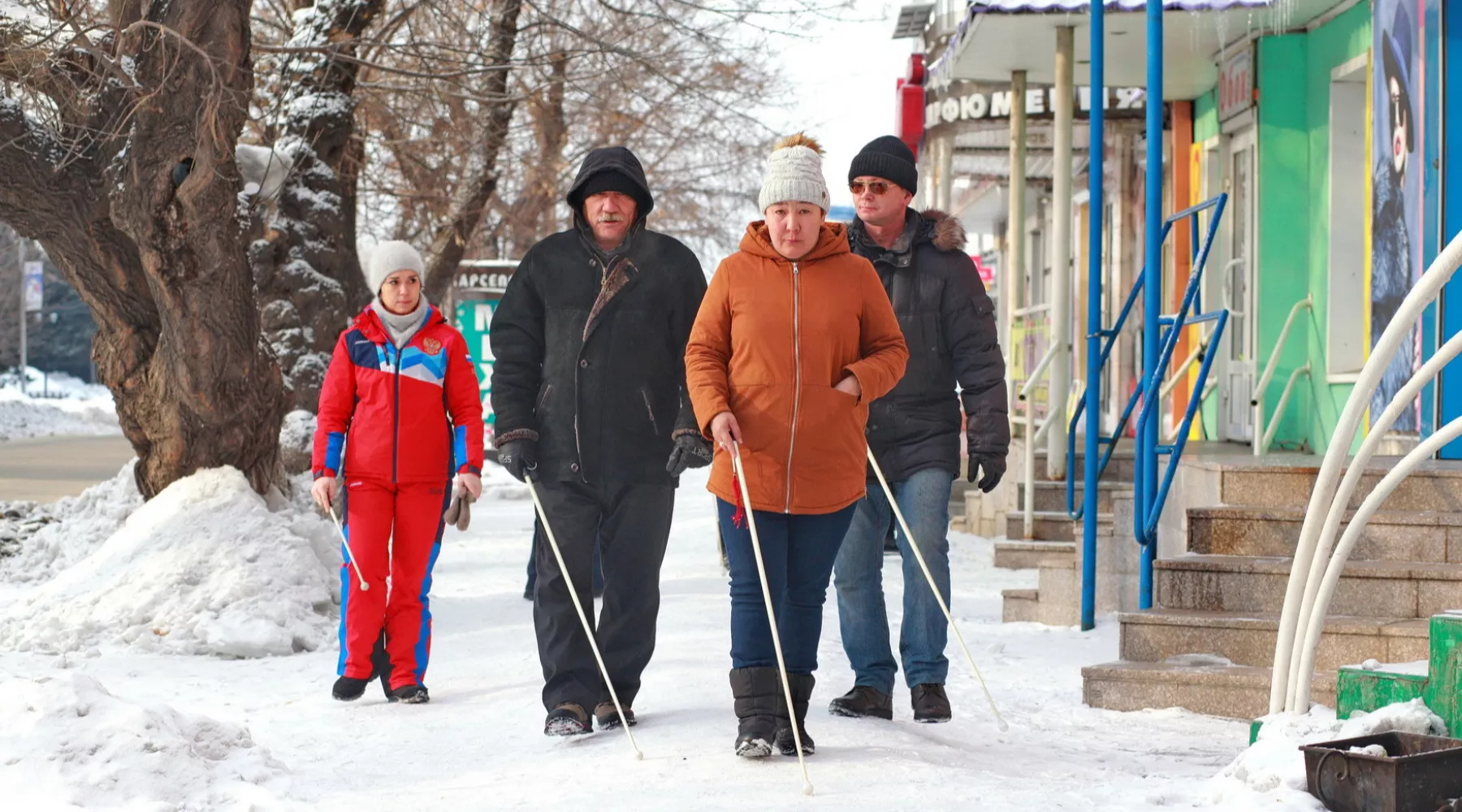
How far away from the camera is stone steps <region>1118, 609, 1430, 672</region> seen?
6.00m

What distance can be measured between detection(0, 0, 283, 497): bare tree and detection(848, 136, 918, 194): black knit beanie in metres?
4.55

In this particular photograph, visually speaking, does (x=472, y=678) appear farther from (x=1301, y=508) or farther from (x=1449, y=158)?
(x=1449, y=158)

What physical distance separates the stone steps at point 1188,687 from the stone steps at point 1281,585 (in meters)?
0.40

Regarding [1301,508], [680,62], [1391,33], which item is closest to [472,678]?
[1301,508]

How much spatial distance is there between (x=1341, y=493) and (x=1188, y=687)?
2.12 metres

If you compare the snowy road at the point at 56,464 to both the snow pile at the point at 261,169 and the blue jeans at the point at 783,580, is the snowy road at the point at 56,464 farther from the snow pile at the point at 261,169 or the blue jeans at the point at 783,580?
the blue jeans at the point at 783,580

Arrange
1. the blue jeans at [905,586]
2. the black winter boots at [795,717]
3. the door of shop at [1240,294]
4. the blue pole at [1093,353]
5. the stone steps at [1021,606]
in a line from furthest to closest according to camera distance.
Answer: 1. the door of shop at [1240,294]
2. the stone steps at [1021,606]
3. the blue pole at [1093,353]
4. the blue jeans at [905,586]
5. the black winter boots at [795,717]

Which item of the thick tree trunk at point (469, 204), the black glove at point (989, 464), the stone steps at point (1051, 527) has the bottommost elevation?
the stone steps at point (1051, 527)

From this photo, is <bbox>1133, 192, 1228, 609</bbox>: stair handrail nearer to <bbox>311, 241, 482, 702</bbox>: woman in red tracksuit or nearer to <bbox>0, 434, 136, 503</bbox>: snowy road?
<bbox>311, 241, 482, 702</bbox>: woman in red tracksuit

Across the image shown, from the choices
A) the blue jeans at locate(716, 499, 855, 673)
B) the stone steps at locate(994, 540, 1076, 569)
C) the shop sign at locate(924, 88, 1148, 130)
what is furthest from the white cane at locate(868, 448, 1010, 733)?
the shop sign at locate(924, 88, 1148, 130)

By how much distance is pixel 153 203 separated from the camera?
9.44m

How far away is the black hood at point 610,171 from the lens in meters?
5.51

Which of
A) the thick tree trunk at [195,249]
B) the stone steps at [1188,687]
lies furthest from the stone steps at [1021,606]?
the thick tree trunk at [195,249]

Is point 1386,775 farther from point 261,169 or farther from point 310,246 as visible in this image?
point 310,246
